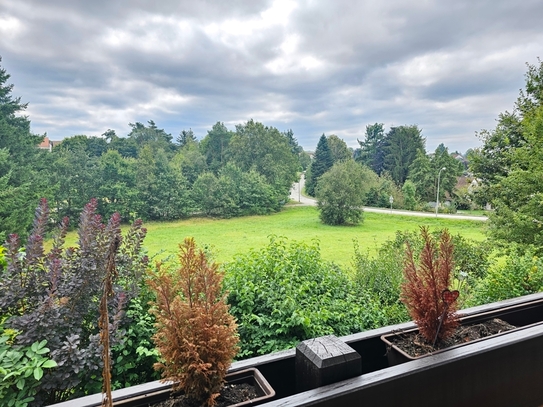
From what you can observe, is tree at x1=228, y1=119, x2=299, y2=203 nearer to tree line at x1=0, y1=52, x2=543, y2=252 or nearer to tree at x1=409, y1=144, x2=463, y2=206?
tree line at x1=0, y1=52, x2=543, y2=252

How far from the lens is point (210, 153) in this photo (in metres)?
16.0

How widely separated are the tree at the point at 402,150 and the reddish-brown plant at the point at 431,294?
672 inches

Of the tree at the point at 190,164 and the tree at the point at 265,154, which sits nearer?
the tree at the point at 190,164

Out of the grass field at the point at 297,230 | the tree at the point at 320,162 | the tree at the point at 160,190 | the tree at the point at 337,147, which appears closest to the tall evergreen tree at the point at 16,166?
the grass field at the point at 297,230

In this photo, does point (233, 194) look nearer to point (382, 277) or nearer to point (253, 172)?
point (253, 172)

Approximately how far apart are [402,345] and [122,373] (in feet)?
3.79

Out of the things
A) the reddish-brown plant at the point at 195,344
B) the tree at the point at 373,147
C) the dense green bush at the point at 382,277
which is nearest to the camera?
the reddish-brown plant at the point at 195,344

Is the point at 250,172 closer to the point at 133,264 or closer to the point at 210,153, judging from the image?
the point at 210,153

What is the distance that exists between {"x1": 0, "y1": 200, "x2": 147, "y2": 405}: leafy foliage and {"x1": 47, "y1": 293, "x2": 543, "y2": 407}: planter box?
364 mm

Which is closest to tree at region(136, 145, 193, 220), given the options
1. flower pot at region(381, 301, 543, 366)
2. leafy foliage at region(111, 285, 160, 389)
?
leafy foliage at region(111, 285, 160, 389)

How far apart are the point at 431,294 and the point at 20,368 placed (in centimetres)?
129

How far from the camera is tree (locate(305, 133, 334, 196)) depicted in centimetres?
1744

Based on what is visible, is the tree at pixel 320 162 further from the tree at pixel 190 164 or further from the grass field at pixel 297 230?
the tree at pixel 190 164

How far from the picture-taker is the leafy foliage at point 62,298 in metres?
0.96
